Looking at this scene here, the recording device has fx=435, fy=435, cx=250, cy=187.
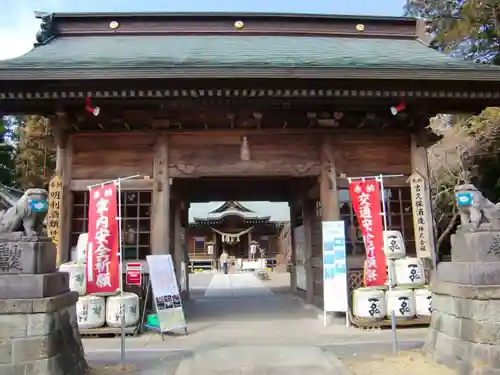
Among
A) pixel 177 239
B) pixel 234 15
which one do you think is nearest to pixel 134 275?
pixel 177 239

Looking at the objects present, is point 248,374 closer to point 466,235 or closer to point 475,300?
point 475,300

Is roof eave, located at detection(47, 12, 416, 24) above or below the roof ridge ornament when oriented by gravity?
above

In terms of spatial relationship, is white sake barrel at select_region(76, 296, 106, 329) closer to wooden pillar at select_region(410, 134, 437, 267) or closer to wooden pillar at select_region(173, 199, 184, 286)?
wooden pillar at select_region(173, 199, 184, 286)

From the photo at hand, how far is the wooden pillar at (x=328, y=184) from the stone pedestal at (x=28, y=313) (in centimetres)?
576

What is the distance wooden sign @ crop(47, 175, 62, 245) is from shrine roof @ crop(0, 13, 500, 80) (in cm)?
240

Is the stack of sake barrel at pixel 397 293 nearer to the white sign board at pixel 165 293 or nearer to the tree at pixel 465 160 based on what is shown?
the white sign board at pixel 165 293

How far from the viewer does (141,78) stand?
24.3 feet

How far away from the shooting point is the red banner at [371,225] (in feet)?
27.0

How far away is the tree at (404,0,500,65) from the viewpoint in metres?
17.4

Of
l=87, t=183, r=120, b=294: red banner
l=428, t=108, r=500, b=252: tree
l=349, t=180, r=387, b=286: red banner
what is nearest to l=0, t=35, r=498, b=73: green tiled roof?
l=349, t=180, r=387, b=286: red banner

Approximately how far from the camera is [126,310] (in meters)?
7.91

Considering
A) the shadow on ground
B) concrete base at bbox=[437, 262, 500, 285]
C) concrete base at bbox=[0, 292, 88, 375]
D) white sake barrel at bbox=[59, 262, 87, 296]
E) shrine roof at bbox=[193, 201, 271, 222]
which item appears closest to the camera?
concrete base at bbox=[0, 292, 88, 375]

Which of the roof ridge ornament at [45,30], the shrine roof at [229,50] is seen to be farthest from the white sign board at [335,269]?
the roof ridge ornament at [45,30]

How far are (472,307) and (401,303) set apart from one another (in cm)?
338
